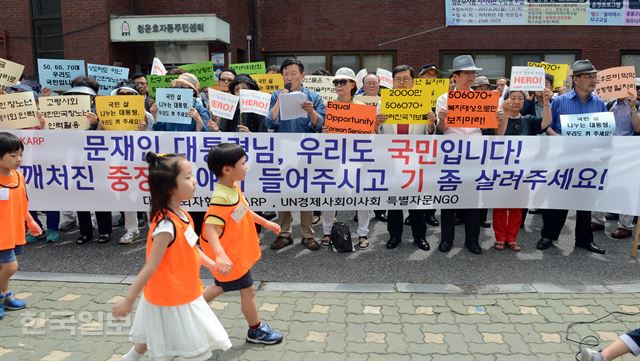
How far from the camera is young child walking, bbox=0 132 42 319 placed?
144 inches

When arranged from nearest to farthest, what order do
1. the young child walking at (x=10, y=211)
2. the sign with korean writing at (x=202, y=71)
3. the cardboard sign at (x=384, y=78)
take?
the young child walking at (x=10, y=211) < the sign with korean writing at (x=202, y=71) < the cardboard sign at (x=384, y=78)

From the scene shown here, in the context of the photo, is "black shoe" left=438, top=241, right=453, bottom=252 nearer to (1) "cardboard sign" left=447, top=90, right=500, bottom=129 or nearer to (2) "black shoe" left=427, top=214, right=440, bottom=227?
(2) "black shoe" left=427, top=214, right=440, bottom=227

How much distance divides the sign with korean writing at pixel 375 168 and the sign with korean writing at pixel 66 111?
0.56 ft

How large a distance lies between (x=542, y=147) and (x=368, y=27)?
417 inches

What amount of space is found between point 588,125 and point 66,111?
562 cm

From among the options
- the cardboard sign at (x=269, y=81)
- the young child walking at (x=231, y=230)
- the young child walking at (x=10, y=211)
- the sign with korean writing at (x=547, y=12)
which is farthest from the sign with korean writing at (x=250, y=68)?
A: the sign with korean writing at (x=547, y=12)

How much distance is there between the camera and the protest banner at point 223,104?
5277 millimetres

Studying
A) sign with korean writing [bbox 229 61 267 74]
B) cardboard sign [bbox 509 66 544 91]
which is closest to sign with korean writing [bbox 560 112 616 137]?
cardboard sign [bbox 509 66 544 91]

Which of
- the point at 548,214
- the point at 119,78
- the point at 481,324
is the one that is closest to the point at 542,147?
the point at 548,214

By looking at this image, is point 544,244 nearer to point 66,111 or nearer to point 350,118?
point 350,118

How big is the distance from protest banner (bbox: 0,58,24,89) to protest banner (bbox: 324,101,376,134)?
3779 mm

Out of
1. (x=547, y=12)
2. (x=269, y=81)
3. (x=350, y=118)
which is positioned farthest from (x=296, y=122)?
(x=547, y=12)

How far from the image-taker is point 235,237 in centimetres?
316

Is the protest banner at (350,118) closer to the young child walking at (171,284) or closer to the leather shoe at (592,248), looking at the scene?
the leather shoe at (592,248)
